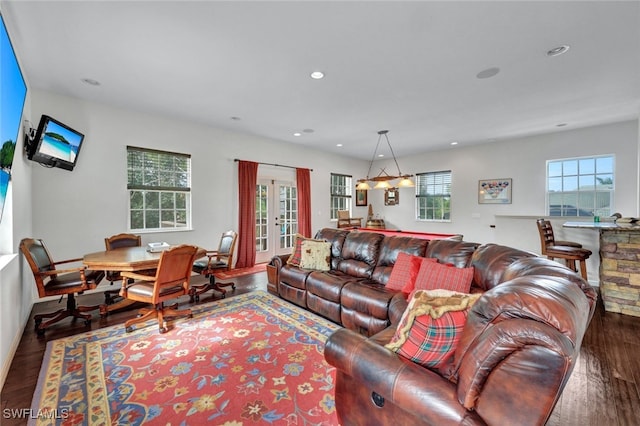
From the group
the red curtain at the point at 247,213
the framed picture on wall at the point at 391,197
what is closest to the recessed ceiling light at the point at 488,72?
the red curtain at the point at 247,213

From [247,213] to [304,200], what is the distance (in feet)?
5.39

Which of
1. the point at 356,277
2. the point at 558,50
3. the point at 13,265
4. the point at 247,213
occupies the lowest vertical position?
the point at 356,277

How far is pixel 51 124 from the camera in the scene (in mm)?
3201

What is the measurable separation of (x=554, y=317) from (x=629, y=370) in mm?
2304

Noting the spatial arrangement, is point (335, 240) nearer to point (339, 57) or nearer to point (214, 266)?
point (214, 266)

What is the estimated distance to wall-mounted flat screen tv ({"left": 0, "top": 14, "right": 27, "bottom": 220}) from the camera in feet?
6.11

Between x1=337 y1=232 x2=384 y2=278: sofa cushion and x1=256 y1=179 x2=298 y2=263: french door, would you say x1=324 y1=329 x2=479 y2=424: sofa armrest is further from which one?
x1=256 y1=179 x2=298 y2=263: french door

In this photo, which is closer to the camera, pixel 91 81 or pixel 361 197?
pixel 91 81

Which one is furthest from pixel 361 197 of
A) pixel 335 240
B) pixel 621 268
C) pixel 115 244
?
pixel 115 244

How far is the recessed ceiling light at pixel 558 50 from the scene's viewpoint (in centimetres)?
266

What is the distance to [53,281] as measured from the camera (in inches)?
115

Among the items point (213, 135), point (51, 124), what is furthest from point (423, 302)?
point (213, 135)

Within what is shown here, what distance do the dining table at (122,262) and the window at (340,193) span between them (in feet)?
17.2

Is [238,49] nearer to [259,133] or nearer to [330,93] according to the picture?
[330,93]
